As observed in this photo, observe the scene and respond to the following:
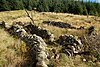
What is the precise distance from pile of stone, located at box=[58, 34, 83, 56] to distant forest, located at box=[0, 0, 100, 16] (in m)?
62.4

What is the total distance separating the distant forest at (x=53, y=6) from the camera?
75.6m

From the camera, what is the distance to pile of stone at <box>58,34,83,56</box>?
10.9 metres

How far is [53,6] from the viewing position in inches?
3135

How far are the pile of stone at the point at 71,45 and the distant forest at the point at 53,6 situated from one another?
6238cm

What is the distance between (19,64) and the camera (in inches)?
355

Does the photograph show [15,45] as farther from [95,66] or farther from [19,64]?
[95,66]

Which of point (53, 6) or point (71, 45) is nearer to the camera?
point (71, 45)

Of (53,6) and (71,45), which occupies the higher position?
(71,45)

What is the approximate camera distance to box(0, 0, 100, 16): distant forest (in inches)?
2977

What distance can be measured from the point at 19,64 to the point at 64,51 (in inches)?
97.5

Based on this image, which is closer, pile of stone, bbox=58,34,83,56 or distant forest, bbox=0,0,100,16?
pile of stone, bbox=58,34,83,56

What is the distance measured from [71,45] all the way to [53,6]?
2706 inches

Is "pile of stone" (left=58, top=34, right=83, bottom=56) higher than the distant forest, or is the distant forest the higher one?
"pile of stone" (left=58, top=34, right=83, bottom=56)

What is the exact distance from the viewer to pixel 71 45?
37.7 feet
